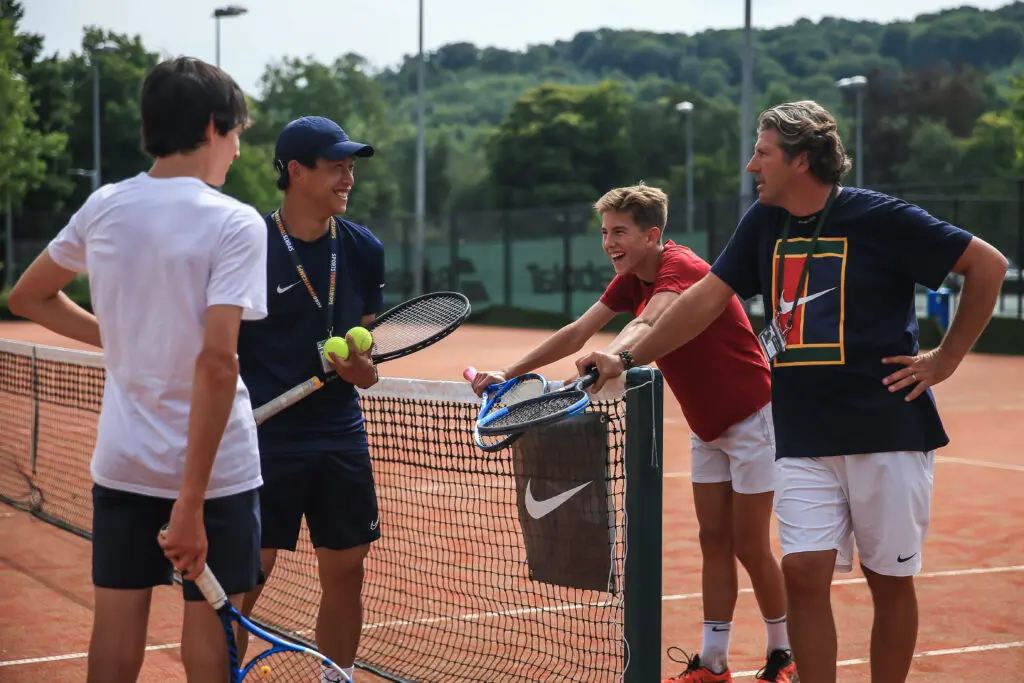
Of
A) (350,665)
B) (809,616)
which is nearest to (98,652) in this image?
(350,665)

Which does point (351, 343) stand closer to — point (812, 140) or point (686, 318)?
point (686, 318)

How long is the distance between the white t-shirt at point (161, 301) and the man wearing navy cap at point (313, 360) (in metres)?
0.97

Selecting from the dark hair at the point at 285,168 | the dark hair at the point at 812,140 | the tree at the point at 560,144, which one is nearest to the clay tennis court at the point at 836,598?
the dark hair at the point at 285,168

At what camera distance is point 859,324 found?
3.43m

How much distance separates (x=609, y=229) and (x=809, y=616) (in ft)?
4.75

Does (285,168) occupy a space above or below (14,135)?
below

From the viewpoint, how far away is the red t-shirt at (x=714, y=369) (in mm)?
4277

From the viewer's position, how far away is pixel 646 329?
3.98 metres

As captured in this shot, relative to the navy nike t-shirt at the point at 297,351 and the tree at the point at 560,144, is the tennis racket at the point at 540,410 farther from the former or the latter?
the tree at the point at 560,144

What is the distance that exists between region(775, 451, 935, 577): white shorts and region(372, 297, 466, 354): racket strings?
114cm

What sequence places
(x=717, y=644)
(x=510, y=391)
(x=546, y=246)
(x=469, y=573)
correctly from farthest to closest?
(x=546, y=246), (x=469, y=573), (x=717, y=644), (x=510, y=391)

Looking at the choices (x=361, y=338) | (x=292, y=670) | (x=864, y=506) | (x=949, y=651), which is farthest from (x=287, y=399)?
(x=949, y=651)

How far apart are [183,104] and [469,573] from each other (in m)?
3.69

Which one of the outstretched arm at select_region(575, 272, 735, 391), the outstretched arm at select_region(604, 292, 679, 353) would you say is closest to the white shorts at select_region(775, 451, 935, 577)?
the outstretched arm at select_region(575, 272, 735, 391)
